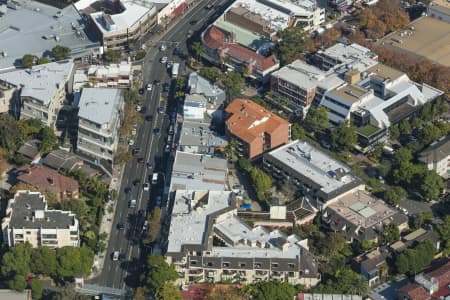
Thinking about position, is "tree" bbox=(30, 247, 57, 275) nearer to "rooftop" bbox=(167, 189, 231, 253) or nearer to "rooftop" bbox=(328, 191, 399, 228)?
"rooftop" bbox=(167, 189, 231, 253)

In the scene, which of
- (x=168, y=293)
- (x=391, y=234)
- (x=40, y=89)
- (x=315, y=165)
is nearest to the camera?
(x=168, y=293)

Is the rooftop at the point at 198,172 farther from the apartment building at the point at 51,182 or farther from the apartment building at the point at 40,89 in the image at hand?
the apartment building at the point at 40,89

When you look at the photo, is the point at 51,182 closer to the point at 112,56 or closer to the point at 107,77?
the point at 107,77

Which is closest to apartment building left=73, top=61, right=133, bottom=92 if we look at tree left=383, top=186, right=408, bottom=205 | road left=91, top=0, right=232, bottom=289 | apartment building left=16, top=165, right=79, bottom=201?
road left=91, top=0, right=232, bottom=289

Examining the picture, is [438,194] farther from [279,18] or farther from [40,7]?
[40,7]

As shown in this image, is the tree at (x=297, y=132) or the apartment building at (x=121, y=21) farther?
the apartment building at (x=121, y=21)

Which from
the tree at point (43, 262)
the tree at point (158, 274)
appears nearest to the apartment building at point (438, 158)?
the tree at point (158, 274)

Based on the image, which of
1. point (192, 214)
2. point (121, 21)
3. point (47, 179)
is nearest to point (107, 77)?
point (121, 21)

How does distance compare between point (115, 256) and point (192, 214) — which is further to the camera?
point (192, 214)
